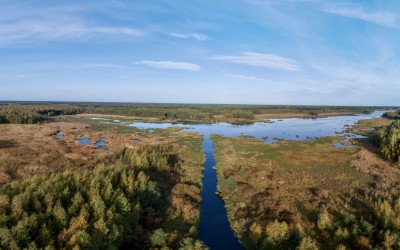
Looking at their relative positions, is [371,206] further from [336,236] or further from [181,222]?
[181,222]

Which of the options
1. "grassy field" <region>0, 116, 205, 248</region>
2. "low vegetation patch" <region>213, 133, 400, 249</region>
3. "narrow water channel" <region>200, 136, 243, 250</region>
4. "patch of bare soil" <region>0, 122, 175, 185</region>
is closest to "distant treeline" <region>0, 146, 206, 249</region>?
"grassy field" <region>0, 116, 205, 248</region>

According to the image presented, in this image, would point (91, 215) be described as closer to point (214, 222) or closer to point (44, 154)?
point (214, 222)

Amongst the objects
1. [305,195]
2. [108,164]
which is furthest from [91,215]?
[305,195]

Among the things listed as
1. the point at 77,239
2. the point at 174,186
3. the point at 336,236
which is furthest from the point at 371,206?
the point at 77,239

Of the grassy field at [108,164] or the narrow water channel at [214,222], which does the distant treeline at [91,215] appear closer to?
the grassy field at [108,164]

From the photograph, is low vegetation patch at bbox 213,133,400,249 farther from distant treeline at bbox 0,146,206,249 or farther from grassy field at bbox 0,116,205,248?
distant treeline at bbox 0,146,206,249

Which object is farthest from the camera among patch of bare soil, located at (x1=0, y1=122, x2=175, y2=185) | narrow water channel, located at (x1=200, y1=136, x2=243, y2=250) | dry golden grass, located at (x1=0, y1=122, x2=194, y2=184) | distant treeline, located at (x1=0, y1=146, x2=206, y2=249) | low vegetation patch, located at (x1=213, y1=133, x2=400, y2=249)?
dry golden grass, located at (x1=0, y1=122, x2=194, y2=184)

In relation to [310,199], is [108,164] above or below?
above
